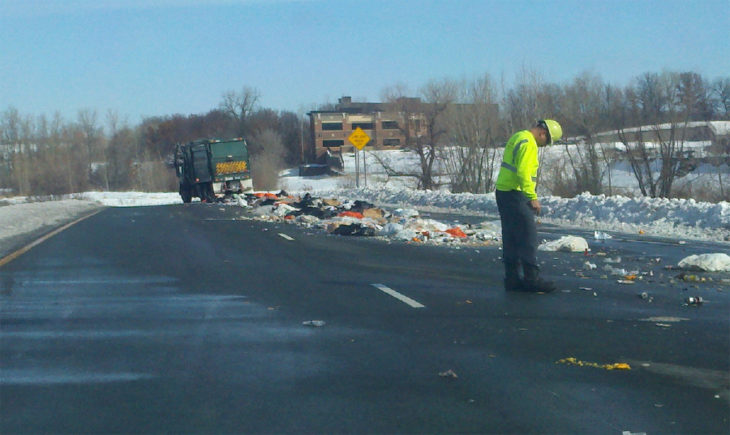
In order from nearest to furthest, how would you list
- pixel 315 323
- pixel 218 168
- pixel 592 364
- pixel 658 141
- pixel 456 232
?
pixel 592 364, pixel 315 323, pixel 456 232, pixel 658 141, pixel 218 168

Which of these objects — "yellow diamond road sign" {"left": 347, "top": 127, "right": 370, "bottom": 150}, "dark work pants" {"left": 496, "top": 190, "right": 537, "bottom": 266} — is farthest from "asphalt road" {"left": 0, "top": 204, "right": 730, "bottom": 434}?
"yellow diamond road sign" {"left": 347, "top": 127, "right": 370, "bottom": 150}

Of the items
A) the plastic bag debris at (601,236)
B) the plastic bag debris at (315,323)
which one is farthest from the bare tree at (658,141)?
the plastic bag debris at (315,323)

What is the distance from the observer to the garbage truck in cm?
5019

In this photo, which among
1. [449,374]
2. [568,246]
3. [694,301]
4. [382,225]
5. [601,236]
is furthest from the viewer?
[382,225]

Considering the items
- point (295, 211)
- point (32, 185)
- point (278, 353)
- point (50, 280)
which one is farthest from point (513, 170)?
point (32, 185)

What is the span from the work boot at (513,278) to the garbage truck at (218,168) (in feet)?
133

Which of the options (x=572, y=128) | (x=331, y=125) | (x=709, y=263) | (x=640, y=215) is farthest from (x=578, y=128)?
(x=331, y=125)

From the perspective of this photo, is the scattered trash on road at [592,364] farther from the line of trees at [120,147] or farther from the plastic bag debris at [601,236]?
the line of trees at [120,147]

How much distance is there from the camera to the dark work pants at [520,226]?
392 inches

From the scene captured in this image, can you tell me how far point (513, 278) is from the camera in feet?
33.8

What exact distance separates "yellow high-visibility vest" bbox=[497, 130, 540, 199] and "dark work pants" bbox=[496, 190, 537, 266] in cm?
10

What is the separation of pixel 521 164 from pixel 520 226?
2.41 feet

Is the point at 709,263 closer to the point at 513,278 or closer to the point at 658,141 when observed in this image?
the point at 513,278

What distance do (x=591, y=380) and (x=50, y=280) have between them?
28.7ft
